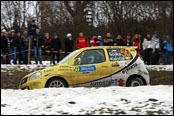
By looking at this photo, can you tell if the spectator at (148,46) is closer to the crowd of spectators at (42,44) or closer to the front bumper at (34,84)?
the crowd of spectators at (42,44)

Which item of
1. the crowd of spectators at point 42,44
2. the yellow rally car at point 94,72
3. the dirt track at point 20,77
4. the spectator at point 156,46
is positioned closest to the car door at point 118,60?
the yellow rally car at point 94,72

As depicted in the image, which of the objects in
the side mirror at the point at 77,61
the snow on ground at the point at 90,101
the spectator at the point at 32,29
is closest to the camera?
the snow on ground at the point at 90,101

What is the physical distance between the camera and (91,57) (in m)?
10.8

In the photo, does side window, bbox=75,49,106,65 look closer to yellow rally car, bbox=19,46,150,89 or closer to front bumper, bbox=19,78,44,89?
yellow rally car, bbox=19,46,150,89

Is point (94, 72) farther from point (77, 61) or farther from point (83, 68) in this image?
point (77, 61)

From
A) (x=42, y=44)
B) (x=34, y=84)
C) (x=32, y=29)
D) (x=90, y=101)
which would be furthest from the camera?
(x=32, y=29)

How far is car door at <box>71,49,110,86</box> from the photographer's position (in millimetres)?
10430

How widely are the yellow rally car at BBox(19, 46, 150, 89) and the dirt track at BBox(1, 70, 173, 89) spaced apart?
3.01 metres

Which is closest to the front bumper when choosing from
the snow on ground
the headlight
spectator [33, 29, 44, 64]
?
the headlight

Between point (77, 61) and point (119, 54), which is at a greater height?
point (119, 54)

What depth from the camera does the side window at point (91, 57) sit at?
10695 millimetres

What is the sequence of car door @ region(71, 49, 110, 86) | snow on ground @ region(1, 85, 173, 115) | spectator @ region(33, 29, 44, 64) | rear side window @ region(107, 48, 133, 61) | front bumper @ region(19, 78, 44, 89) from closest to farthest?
snow on ground @ region(1, 85, 173, 115)
front bumper @ region(19, 78, 44, 89)
car door @ region(71, 49, 110, 86)
rear side window @ region(107, 48, 133, 61)
spectator @ region(33, 29, 44, 64)

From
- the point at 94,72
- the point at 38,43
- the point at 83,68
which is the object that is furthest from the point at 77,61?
the point at 38,43

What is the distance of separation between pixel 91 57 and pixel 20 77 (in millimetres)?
5078
